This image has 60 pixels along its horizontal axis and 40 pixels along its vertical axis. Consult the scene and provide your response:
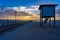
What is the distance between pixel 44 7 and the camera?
32125mm

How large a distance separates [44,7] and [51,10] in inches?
54.1

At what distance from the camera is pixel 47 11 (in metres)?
31.8

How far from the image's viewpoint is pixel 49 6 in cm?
3166

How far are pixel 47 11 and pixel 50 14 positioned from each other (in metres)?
0.76

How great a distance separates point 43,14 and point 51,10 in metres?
1.59

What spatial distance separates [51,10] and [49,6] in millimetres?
811

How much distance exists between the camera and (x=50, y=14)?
31.8 m

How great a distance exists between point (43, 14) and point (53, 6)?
2.27 m

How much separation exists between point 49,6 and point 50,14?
144 centimetres

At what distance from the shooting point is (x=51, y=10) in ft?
104

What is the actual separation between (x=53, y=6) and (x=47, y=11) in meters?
1.38

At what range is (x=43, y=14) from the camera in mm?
32031

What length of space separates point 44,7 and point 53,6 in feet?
5.30

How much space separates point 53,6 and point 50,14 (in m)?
1.51
